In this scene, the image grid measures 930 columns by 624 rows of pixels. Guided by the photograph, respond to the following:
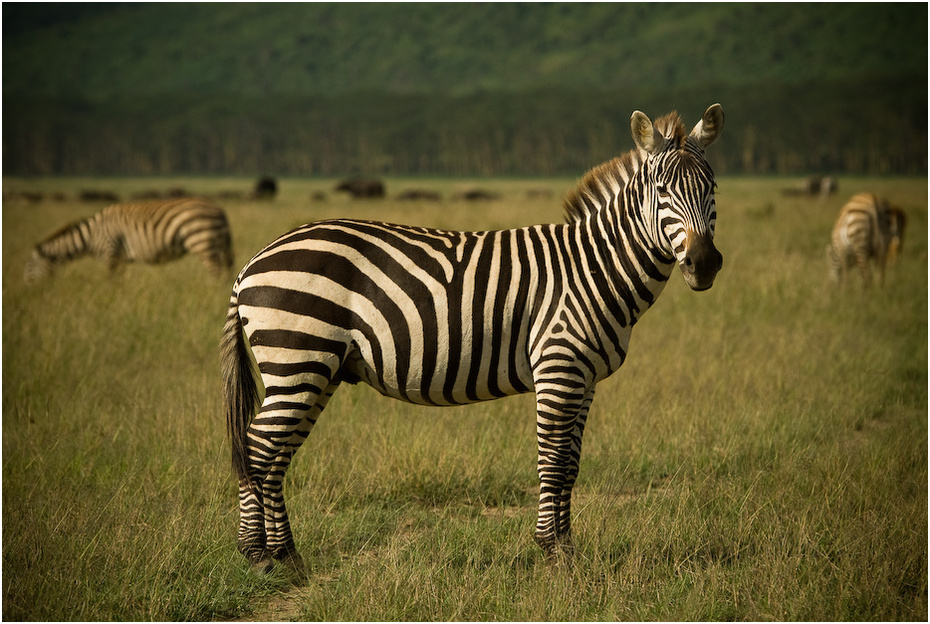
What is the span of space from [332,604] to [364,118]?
12318cm

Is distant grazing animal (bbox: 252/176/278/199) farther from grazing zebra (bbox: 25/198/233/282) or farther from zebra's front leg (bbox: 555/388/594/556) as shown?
zebra's front leg (bbox: 555/388/594/556)

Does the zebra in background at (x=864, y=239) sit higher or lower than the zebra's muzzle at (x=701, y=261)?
higher

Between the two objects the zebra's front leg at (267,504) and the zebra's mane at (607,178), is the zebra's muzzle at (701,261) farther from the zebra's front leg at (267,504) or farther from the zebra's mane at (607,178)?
the zebra's front leg at (267,504)

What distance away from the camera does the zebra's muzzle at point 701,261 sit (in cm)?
349

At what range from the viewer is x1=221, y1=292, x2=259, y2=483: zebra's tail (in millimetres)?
4043

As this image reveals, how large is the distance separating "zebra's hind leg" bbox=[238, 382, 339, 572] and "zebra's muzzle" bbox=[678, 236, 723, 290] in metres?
1.82

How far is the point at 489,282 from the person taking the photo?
3932 mm

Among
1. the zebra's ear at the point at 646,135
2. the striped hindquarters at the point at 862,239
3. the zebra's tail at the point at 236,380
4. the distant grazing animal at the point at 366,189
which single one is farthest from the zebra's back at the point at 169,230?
the distant grazing animal at the point at 366,189

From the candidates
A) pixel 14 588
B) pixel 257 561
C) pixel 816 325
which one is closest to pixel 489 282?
pixel 257 561

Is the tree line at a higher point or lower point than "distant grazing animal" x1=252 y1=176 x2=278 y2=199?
higher

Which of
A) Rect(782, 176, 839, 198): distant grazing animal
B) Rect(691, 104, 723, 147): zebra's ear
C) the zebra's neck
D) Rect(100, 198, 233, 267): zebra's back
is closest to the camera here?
Rect(691, 104, 723, 147): zebra's ear

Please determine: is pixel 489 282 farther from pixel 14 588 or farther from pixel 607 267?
pixel 14 588

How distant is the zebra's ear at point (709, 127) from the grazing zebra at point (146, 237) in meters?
8.49

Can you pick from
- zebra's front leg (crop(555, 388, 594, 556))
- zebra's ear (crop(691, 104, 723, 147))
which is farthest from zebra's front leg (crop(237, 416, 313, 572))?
zebra's ear (crop(691, 104, 723, 147))
